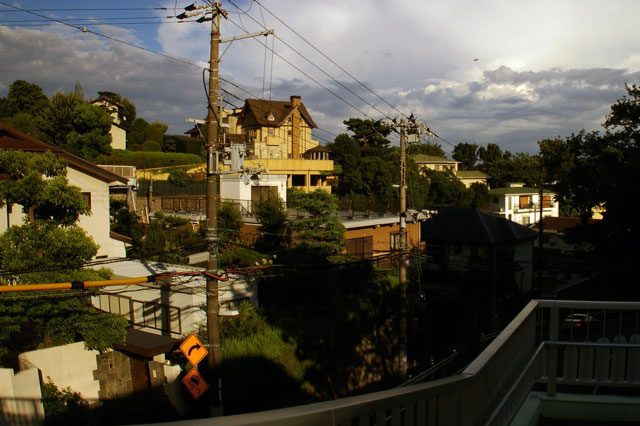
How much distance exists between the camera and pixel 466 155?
285 ft

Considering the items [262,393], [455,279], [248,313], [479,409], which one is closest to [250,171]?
[248,313]

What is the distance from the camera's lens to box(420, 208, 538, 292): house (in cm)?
3050

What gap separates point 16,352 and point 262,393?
248 inches

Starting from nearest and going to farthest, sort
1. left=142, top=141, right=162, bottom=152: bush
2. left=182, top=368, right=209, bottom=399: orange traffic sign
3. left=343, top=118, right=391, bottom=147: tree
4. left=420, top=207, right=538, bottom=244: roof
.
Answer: left=182, top=368, right=209, bottom=399: orange traffic sign < left=420, top=207, right=538, bottom=244: roof < left=142, top=141, right=162, bottom=152: bush < left=343, top=118, right=391, bottom=147: tree

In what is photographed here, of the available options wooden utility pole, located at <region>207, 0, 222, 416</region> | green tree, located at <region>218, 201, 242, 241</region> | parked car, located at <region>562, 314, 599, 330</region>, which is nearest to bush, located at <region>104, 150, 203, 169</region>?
green tree, located at <region>218, 201, 242, 241</region>

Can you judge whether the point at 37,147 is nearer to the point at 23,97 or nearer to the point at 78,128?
the point at 78,128

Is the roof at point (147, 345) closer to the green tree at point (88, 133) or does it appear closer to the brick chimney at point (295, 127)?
the green tree at point (88, 133)

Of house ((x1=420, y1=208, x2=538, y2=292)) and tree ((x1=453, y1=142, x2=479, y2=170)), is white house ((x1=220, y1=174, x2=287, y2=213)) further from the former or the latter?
tree ((x1=453, y1=142, x2=479, y2=170))

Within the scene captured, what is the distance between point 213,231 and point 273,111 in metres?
40.0

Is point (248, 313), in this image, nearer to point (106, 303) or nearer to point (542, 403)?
point (106, 303)

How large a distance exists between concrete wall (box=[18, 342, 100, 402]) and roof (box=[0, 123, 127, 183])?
658cm

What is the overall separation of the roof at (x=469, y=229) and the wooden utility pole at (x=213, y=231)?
→ 2367 cm

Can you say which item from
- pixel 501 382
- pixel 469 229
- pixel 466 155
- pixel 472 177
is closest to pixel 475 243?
pixel 469 229

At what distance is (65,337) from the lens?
10.8 meters
